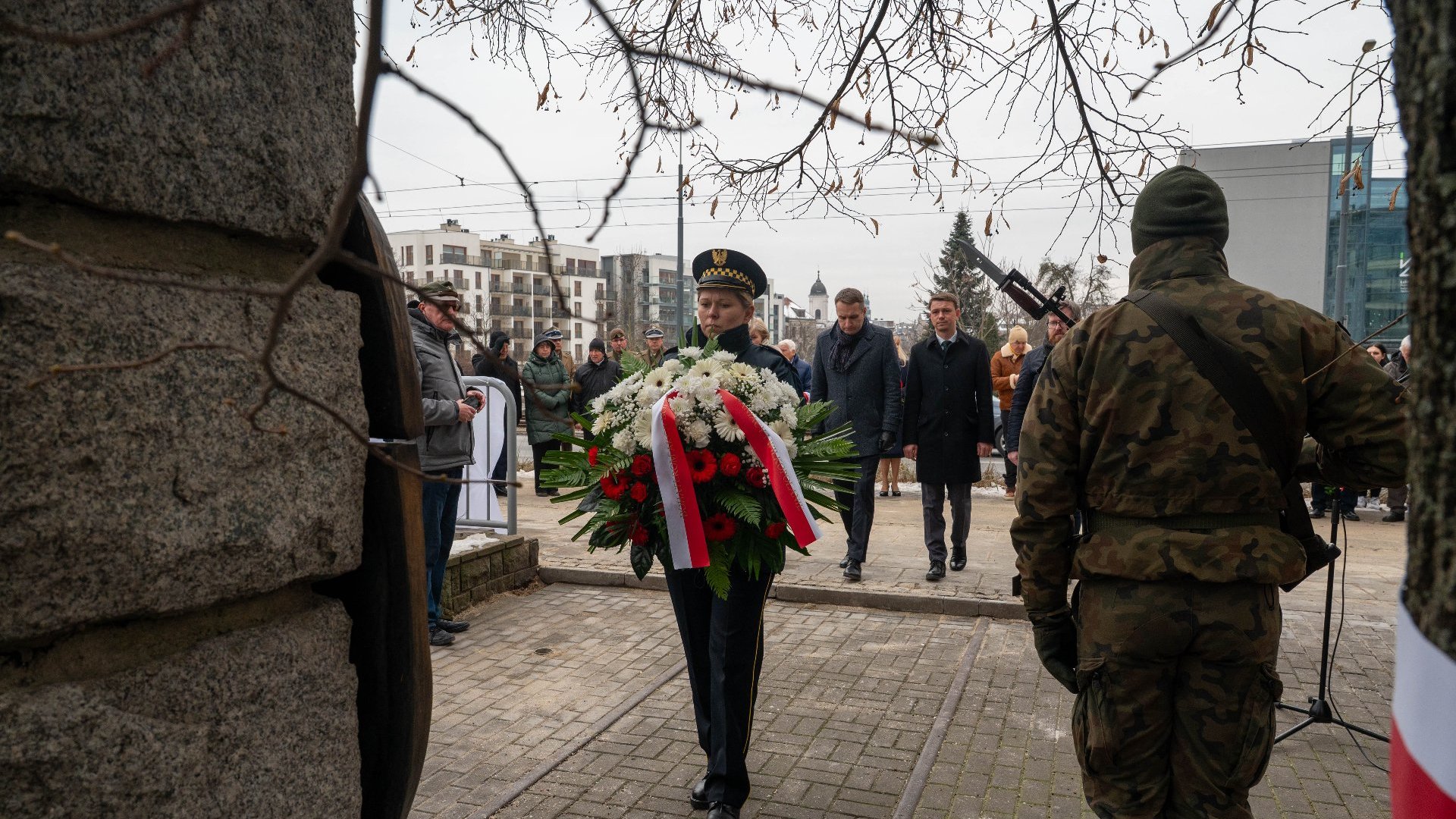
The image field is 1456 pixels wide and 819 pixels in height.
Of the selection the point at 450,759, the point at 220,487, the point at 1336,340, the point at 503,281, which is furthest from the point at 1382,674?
the point at 503,281

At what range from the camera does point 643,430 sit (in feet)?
13.2

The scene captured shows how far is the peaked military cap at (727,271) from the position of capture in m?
4.62

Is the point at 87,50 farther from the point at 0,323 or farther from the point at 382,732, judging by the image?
the point at 382,732

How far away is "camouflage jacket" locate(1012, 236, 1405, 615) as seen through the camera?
283 cm

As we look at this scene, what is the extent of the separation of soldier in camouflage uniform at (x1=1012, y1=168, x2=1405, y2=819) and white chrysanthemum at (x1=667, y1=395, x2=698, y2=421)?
4.73 ft

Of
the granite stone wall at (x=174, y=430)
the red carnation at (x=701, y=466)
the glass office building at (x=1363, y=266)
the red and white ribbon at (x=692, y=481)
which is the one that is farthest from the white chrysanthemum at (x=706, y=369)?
the glass office building at (x=1363, y=266)

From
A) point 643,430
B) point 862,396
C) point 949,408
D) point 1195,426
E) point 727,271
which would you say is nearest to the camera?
point 1195,426

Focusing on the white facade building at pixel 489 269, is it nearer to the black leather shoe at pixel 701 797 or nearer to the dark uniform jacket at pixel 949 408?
the dark uniform jacket at pixel 949 408

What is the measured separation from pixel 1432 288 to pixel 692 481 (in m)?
3.18

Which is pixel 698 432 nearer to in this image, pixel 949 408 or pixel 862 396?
pixel 862 396

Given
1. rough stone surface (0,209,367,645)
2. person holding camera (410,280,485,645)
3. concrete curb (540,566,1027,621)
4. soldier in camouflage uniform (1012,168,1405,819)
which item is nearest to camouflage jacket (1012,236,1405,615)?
soldier in camouflage uniform (1012,168,1405,819)

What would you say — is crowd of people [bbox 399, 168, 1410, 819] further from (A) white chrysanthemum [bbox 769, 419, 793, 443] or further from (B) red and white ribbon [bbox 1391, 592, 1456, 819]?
(B) red and white ribbon [bbox 1391, 592, 1456, 819]

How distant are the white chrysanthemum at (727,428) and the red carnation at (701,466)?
96 mm

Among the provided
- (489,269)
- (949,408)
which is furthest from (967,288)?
(489,269)
